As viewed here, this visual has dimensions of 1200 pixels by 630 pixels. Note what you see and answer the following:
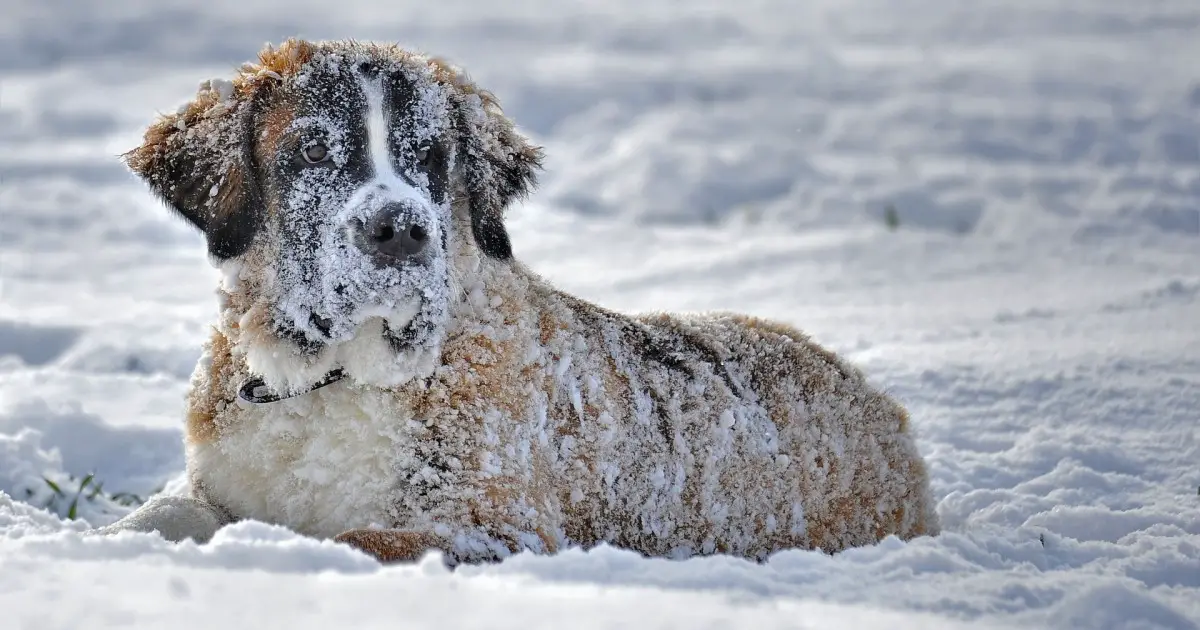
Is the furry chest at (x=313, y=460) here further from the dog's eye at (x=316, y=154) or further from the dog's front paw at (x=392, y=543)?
the dog's eye at (x=316, y=154)

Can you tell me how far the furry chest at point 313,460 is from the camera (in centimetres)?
407

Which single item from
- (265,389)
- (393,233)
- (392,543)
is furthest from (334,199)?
(392,543)

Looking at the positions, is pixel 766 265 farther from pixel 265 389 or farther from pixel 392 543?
pixel 392 543

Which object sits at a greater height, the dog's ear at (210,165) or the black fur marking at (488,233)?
the dog's ear at (210,165)

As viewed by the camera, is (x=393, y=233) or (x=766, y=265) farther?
(x=766, y=265)

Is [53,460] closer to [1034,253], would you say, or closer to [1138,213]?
[1034,253]

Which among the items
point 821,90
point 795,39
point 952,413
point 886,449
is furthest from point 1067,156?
point 886,449

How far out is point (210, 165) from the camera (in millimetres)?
4301

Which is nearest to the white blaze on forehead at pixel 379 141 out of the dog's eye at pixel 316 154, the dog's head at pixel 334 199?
the dog's head at pixel 334 199

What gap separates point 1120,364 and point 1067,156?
7.12m

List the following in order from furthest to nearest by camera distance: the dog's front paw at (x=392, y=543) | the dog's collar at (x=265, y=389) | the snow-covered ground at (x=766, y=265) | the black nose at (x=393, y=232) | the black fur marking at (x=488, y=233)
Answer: the black fur marking at (x=488, y=233) < the dog's collar at (x=265, y=389) < the black nose at (x=393, y=232) < the dog's front paw at (x=392, y=543) < the snow-covered ground at (x=766, y=265)

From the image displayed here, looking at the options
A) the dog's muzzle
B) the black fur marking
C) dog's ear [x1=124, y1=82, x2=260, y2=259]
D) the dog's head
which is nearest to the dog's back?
the black fur marking

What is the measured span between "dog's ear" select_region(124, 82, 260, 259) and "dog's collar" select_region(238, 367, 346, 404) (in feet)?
1.34

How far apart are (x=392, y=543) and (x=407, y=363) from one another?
0.60 m
